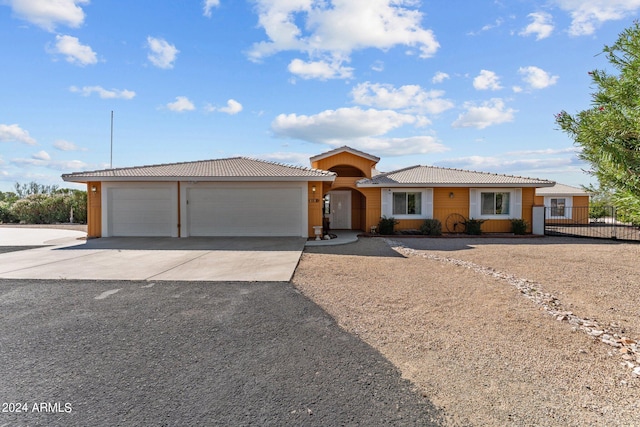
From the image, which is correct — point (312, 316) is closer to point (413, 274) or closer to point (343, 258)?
point (413, 274)

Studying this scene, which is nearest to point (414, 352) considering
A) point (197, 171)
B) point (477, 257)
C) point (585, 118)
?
point (585, 118)

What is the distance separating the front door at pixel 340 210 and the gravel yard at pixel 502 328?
9.67 meters

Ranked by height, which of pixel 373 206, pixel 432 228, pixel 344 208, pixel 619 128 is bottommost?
pixel 432 228

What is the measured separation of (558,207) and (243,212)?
2362 cm

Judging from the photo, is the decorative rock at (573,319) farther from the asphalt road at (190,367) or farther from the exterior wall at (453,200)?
the exterior wall at (453,200)

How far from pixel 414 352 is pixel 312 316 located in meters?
1.62

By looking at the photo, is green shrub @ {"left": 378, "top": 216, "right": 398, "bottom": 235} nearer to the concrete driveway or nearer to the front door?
the front door

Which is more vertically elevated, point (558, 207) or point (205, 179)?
point (205, 179)

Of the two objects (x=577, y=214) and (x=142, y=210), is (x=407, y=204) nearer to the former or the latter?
(x=142, y=210)

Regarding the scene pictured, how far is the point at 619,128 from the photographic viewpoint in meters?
3.11

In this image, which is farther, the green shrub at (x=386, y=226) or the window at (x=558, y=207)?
the window at (x=558, y=207)

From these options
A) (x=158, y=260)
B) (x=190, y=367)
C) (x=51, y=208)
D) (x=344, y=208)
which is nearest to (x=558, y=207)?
(x=344, y=208)

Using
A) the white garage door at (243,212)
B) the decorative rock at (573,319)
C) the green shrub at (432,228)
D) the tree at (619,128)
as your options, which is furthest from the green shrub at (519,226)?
the tree at (619,128)

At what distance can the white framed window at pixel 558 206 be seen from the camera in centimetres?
2453
